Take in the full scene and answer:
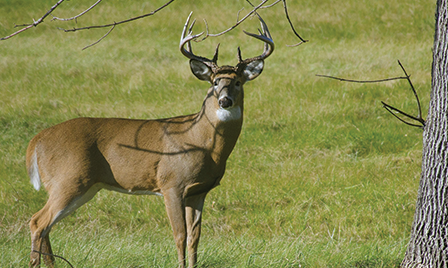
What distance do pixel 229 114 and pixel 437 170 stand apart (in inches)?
58.6

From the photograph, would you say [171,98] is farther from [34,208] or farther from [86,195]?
[86,195]

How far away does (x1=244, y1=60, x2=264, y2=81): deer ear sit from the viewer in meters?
4.16

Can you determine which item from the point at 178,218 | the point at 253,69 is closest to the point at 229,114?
the point at 253,69

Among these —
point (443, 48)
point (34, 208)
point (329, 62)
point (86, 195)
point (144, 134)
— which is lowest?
point (329, 62)

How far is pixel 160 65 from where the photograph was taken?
11125 mm

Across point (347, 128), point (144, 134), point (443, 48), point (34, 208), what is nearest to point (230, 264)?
point (144, 134)

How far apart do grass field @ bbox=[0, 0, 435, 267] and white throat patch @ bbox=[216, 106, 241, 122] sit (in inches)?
41.7

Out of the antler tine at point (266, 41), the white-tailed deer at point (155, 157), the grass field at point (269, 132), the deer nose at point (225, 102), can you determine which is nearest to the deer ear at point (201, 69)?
the white-tailed deer at point (155, 157)

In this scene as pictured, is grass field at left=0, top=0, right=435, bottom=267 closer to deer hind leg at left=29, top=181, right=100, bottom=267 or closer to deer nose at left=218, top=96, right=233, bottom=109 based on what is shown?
deer hind leg at left=29, top=181, right=100, bottom=267

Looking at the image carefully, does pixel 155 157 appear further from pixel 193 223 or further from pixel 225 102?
pixel 225 102

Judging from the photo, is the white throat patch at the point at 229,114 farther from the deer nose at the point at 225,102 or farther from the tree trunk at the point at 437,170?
the tree trunk at the point at 437,170

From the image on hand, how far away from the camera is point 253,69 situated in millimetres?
4195

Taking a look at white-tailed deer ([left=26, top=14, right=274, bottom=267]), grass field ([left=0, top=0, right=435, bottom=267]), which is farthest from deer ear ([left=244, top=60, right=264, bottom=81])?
grass field ([left=0, top=0, right=435, bottom=267])

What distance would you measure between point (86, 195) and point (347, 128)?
429 centimetres
